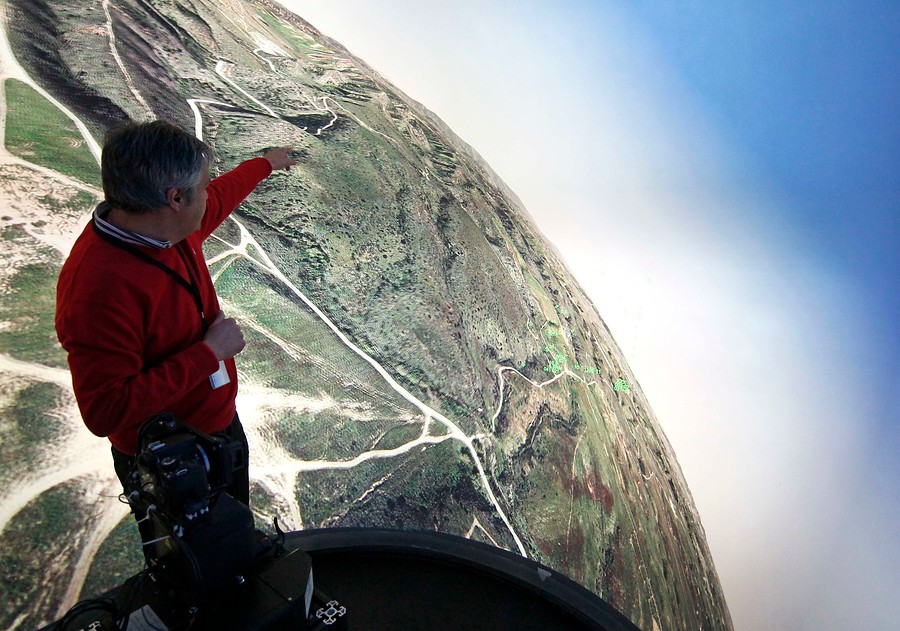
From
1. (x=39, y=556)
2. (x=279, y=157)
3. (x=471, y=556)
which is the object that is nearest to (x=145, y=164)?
(x=279, y=157)

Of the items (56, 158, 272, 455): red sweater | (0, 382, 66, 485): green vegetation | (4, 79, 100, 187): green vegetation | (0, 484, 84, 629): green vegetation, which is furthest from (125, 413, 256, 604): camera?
(4, 79, 100, 187): green vegetation

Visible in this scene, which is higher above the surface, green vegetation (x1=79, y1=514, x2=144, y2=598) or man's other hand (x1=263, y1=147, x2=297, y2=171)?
man's other hand (x1=263, y1=147, x2=297, y2=171)

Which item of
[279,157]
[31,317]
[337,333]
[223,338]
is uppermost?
[279,157]

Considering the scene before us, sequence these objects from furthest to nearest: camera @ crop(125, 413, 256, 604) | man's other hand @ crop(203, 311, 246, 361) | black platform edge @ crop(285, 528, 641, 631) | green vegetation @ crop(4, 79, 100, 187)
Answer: green vegetation @ crop(4, 79, 100, 187) < black platform edge @ crop(285, 528, 641, 631) < man's other hand @ crop(203, 311, 246, 361) < camera @ crop(125, 413, 256, 604)

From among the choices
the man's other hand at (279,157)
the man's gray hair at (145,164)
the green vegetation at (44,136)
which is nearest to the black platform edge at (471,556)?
the man's gray hair at (145,164)

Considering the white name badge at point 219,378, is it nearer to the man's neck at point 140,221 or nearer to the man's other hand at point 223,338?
Result: the man's other hand at point 223,338

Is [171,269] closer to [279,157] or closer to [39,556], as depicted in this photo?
[279,157]

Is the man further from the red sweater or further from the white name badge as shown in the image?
the white name badge

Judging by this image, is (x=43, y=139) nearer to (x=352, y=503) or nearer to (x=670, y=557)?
(x=352, y=503)
